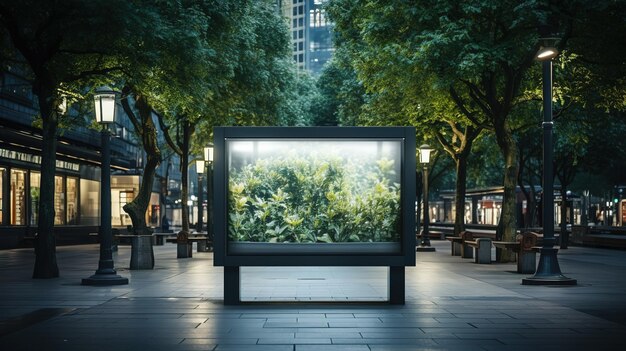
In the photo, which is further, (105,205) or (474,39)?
(474,39)

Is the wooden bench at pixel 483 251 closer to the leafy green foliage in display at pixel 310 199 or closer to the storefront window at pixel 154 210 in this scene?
the leafy green foliage in display at pixel 310 199

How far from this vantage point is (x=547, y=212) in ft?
57.2

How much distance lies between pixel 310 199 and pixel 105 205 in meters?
6.32

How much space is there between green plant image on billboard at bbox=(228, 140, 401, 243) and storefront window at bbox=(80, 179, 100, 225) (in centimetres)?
3505

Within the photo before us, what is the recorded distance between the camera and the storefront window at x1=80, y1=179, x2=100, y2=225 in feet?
153

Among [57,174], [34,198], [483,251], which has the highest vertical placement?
[57,174]

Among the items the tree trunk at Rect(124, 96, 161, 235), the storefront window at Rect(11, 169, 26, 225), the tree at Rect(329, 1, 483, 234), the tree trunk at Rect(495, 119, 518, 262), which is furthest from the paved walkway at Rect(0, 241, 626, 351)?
the storefront window at Rect(11, 169, 26, 225)

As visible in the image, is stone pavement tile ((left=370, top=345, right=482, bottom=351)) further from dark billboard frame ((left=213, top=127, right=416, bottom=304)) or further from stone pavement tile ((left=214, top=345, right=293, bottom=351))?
dark billboard frame ((left=213, top=127, right=416, bottom=304))

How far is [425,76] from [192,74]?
6.89 m

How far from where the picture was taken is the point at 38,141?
1439 inches

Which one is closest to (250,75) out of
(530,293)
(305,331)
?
(530,293)

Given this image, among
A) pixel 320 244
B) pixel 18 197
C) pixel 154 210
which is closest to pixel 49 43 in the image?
pixel 320 244

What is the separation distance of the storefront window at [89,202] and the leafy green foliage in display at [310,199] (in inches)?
1379

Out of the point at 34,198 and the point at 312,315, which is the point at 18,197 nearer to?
the point at 34,198
